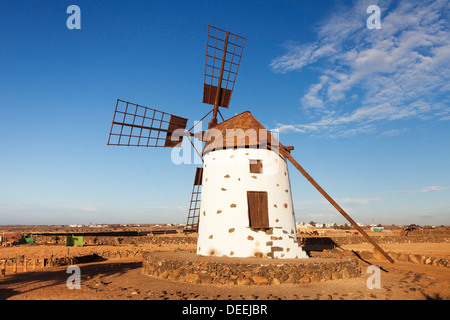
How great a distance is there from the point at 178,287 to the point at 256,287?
2362mm

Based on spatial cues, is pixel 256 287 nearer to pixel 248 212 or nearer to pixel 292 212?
pixel 248 212

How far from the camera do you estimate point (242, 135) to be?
40.9ft

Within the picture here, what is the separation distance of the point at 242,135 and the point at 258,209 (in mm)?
3167

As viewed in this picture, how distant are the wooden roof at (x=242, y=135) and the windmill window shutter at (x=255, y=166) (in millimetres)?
661

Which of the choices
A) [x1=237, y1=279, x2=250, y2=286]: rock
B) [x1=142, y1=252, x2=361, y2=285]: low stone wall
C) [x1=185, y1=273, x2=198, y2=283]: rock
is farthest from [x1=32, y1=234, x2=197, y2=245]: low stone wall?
[x1=237, y1=279, x2=250, y2=286]: rock

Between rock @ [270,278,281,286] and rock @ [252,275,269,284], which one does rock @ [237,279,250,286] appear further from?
rock @ [270,278,281,286]

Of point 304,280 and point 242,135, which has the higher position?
point 242,135

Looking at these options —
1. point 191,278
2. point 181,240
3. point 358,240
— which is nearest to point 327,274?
point 191,278

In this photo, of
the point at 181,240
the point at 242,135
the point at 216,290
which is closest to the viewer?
the point at 216,290

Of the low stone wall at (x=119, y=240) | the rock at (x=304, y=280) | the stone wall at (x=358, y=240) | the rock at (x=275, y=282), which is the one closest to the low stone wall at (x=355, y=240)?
the stone wall at (x=358, y=240)

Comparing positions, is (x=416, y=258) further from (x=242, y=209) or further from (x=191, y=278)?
(x=191, y=278)

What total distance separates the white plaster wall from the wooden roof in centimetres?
29

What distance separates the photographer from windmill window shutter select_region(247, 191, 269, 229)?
442 inches

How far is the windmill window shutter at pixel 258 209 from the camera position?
36.8 ft
